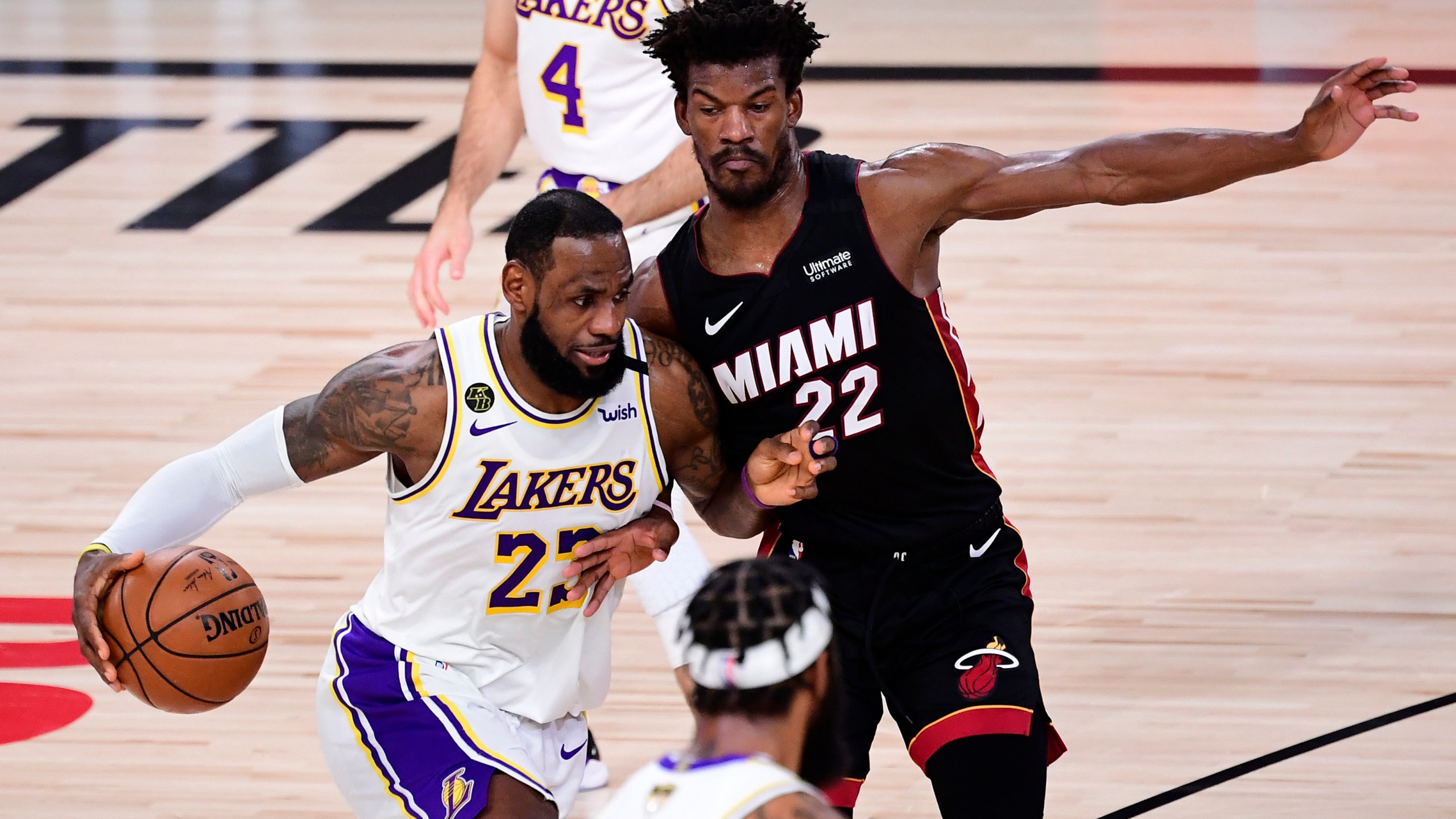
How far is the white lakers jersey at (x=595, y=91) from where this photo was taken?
5.31m

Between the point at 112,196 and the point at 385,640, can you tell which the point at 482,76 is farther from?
the point at 112,196

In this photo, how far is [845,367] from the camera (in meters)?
3.74

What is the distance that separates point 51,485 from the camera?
664cm

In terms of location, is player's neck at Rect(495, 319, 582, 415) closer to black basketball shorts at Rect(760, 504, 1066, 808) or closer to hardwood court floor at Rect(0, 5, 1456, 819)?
black basketball shorts at Rect(760, 504, 1066, 808)

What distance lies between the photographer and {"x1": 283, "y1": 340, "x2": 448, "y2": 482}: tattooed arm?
362 centimetres

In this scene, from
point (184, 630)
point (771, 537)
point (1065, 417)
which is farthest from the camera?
point (1065, 417)

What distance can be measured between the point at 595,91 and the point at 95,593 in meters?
2.31

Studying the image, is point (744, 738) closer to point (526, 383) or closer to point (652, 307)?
point (526, 383)

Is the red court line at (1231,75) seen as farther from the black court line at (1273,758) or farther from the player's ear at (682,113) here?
the player's ear at (682,113)

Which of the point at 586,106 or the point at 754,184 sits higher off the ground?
the point at 754,184

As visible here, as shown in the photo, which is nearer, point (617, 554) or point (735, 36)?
point (735, 36)

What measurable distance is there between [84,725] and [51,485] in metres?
1.76

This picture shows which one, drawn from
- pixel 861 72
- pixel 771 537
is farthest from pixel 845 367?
pixel 861 72

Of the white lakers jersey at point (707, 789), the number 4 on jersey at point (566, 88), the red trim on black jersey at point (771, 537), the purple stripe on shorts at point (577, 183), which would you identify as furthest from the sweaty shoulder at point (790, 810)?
the number 4 on jersey at point (566, 88)
